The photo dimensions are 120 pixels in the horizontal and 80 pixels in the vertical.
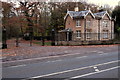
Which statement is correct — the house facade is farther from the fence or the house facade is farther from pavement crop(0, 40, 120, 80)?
pavement crop(0, 40, 120, 80)

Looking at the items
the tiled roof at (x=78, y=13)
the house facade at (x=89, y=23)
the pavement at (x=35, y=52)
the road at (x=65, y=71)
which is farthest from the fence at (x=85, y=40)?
the road at (x=65, y=71)

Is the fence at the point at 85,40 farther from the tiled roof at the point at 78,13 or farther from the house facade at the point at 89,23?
the tiled roof at the point at 78,13

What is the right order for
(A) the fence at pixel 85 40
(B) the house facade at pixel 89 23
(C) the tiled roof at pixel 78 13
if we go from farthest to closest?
1. (B) the house facade at pixel 89 23
2. (C) the tiled roof at pixel 78 13
3. (A) the fence at pixel 85 40

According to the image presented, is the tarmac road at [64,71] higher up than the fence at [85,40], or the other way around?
the fence at [85,40]

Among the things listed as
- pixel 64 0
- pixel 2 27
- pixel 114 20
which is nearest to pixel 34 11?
pixel 64 0

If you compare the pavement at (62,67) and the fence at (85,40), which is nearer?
the pavement at (62,67)

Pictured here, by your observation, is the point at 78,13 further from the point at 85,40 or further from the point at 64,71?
the point at 64,71

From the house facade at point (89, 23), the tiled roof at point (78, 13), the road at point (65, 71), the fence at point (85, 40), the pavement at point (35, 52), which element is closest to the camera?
the road at point (65, 71)

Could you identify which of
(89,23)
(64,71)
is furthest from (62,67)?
(89,23)

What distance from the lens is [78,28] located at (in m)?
42.5

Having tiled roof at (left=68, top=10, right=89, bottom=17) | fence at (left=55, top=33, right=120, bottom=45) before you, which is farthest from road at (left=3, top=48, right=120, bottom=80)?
tiled roof at (left=68, top=10, right=89, bottom=17)

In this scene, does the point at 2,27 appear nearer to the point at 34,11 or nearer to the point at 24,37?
the point at 34,11

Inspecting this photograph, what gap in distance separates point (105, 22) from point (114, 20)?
2.84 m

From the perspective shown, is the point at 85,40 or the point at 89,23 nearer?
the point at 85,40
